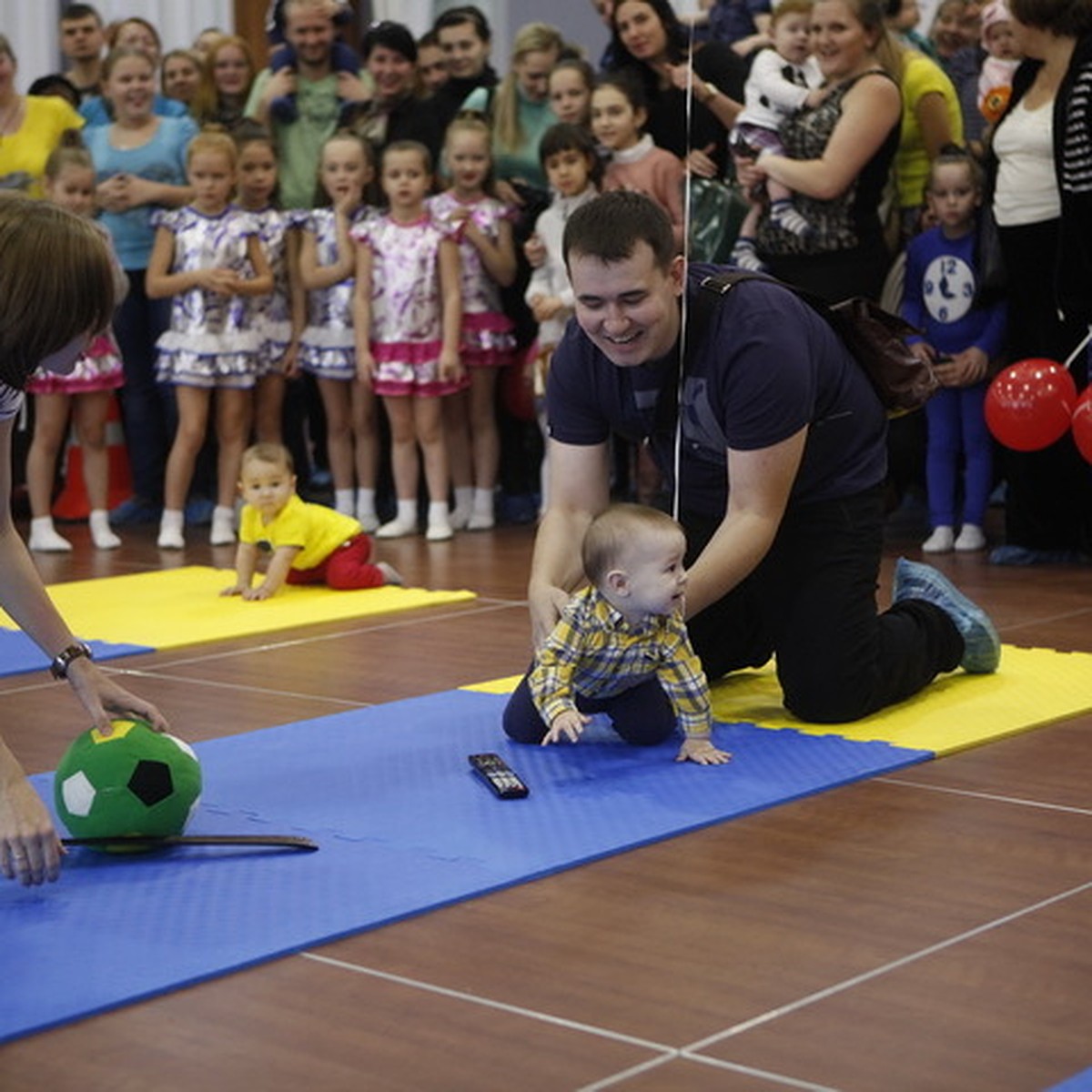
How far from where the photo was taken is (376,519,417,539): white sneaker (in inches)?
299

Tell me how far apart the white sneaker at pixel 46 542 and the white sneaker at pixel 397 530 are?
3.67 feet

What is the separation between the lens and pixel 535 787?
3.69 m

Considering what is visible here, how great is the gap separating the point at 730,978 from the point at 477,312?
5249mm

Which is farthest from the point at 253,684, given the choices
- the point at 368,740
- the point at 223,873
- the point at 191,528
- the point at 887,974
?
the point at 191,528

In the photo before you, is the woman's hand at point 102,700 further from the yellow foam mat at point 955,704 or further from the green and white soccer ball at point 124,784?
the yellow foam mat at point 955,704

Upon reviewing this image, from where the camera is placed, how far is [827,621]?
4.18m

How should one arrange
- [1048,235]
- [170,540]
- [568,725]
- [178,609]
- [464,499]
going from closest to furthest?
1. [568,725]
2. [178,609]
3. [1048,235]
4. [170,540]
5. [464,499]

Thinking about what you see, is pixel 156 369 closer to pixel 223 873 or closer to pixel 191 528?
pixel 191 528

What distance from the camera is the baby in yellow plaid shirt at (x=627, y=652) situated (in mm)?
3740

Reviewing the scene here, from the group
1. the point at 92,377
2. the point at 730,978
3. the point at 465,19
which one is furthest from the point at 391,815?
the point at 465,19

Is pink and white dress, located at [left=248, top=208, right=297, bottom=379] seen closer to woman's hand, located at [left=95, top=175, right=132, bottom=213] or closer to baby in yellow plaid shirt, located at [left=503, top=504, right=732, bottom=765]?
woman's hand, located at [left=95, top=175, right=132, bottom=213]

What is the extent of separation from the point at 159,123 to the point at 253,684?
394cm

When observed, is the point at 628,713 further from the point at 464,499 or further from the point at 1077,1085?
the point at 464,499

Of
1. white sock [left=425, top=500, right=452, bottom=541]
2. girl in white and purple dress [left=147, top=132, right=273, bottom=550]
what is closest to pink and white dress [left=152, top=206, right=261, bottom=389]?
girl in white and purple dress [left=147, top=132, right=273, bottom=550]
